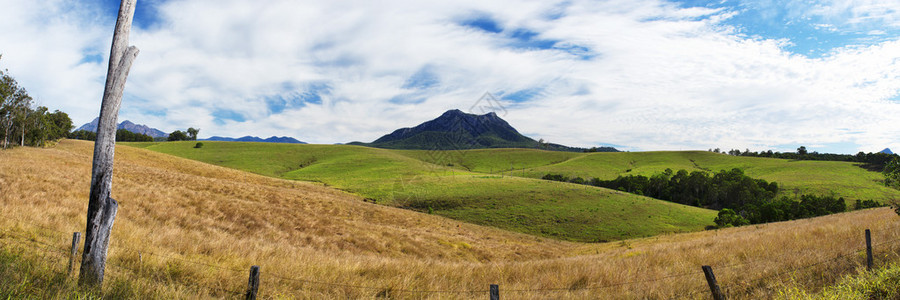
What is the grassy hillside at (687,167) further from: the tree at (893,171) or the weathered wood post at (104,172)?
the weathered wood post at (104,172)

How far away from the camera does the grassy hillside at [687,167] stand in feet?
294

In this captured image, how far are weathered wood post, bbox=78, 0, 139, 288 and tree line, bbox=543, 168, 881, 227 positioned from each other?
8241 centimetres

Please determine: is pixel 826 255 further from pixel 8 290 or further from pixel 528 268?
pixel 8 290

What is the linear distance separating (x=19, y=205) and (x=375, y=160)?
9562cm

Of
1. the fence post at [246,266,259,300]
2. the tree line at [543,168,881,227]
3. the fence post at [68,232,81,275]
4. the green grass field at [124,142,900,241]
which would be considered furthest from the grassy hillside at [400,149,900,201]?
the fence post at [246,266,259,300]

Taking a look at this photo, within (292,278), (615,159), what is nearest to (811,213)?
(615,159)

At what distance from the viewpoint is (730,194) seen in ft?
285

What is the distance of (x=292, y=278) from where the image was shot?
23.3 feet

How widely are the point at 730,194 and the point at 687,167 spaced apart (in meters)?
48.3

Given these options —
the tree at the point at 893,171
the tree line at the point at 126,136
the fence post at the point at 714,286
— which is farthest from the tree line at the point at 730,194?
the tree line at the point at 126,136

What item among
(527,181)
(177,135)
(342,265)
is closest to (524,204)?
(527,181)

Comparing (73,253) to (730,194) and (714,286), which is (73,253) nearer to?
(714,286)

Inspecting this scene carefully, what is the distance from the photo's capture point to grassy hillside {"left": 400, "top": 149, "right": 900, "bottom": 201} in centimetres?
8956

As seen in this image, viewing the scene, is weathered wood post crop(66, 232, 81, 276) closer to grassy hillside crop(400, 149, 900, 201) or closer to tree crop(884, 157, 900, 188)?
tree crop(884, 157, 900, 188)
